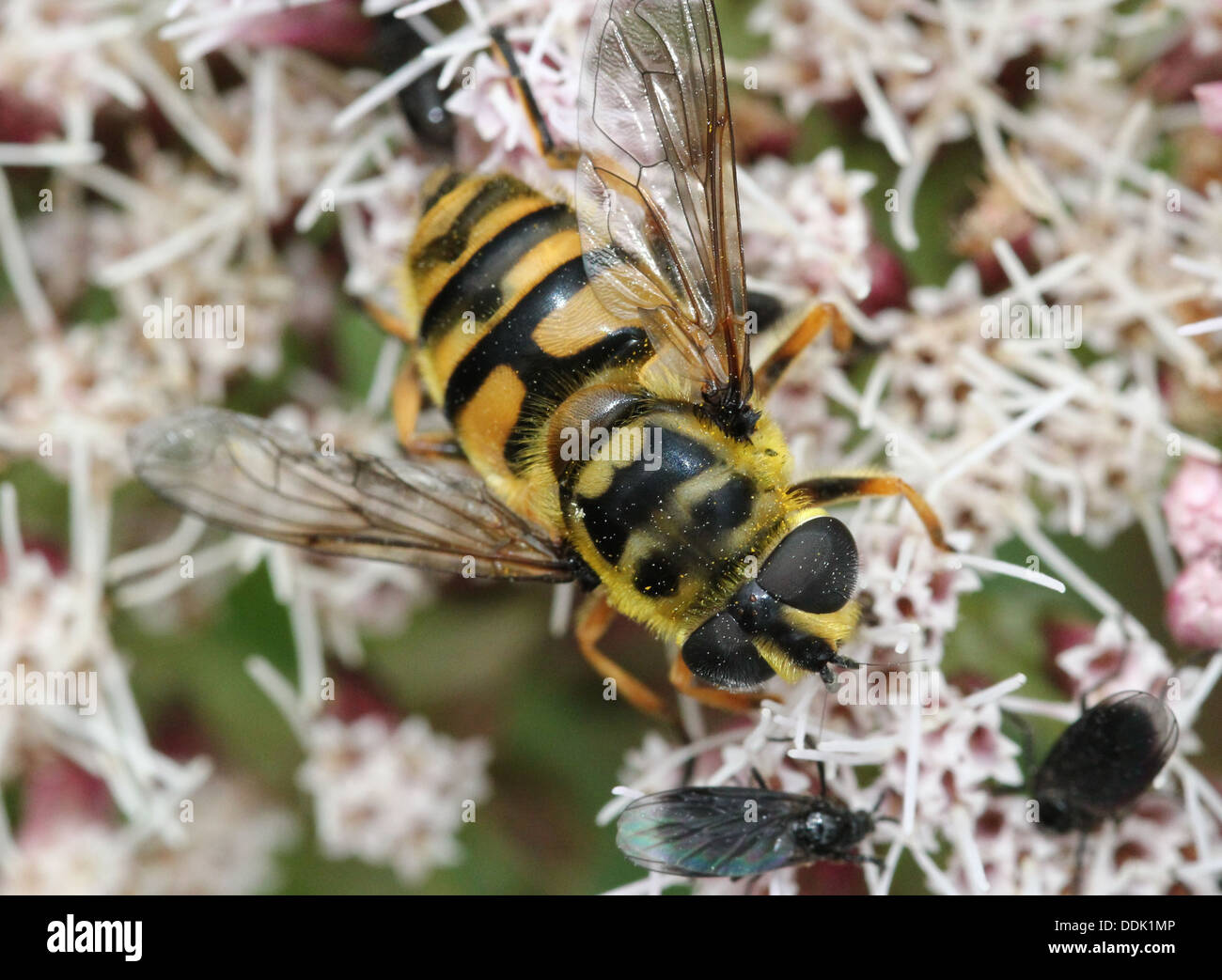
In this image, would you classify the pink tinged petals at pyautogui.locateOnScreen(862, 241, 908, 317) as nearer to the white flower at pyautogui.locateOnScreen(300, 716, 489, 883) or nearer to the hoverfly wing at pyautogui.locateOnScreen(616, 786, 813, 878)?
the hoverfly wing at pyautogui.locateOnScreen(616, 786, 813, 878)

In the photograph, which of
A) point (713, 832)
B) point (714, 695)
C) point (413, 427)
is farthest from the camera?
point (413, 427)

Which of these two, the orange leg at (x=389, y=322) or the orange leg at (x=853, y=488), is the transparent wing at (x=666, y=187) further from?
the orange leg at (x=389, y=322)

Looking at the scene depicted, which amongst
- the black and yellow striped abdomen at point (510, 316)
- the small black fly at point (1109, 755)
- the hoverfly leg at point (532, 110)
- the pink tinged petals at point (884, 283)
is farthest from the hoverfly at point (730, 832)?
the hoverfly leg at point (532, 110)

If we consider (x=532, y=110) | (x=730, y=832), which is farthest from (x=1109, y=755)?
(x=532, y=110)

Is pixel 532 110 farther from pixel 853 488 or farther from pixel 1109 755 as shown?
pixel 1109 755
